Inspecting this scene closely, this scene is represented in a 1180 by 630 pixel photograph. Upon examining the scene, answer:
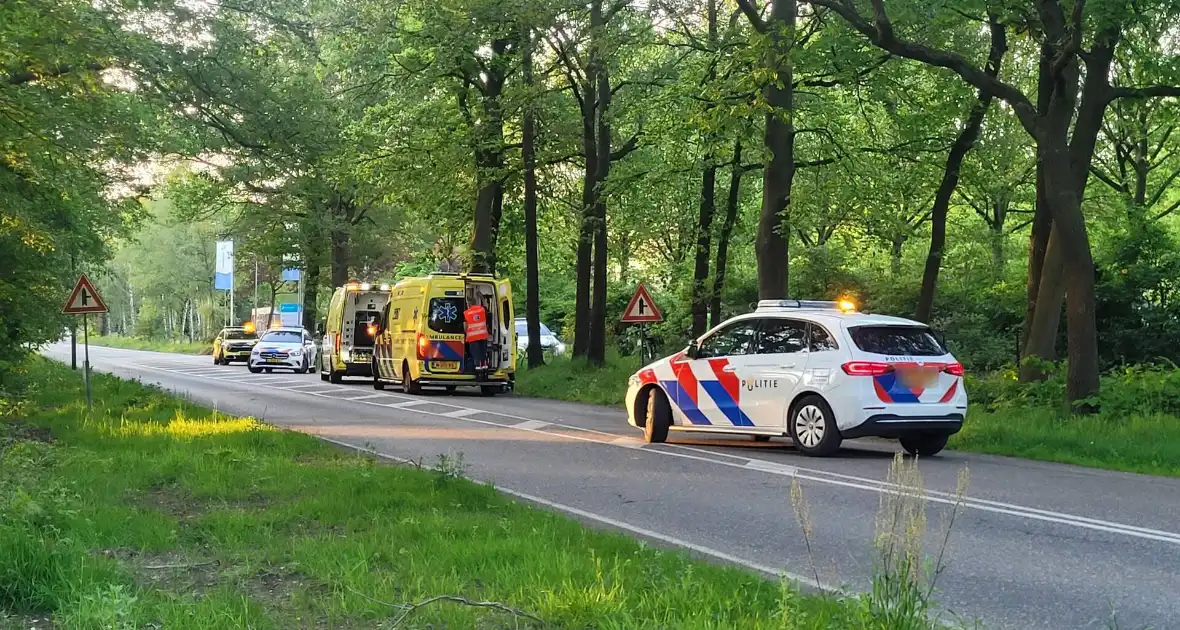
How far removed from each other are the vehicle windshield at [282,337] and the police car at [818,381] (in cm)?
2924

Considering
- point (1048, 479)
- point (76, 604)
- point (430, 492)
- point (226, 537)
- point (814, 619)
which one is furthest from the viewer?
point (1048, 479)

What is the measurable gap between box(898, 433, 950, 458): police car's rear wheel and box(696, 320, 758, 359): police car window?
7.22 feet

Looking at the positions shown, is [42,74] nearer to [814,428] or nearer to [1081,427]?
[814,428]

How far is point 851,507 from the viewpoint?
27.7 ft

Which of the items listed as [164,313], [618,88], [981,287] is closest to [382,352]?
[618,88]

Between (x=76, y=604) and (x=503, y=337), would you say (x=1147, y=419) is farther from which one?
(x=503, y=337)

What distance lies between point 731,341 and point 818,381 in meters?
1.56

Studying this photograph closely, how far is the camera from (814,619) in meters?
4.44

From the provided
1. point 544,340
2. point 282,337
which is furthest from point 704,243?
point 282,337

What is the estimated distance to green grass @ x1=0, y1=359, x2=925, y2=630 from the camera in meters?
4.64

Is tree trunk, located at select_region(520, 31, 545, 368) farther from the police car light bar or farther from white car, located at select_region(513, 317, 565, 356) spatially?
the police car light bar

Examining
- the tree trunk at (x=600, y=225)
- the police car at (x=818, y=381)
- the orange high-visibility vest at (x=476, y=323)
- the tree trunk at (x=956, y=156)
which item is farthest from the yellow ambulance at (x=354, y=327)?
the police car at (x=818, y=381)

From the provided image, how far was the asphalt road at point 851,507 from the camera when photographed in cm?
583

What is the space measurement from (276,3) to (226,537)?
1114 cm
